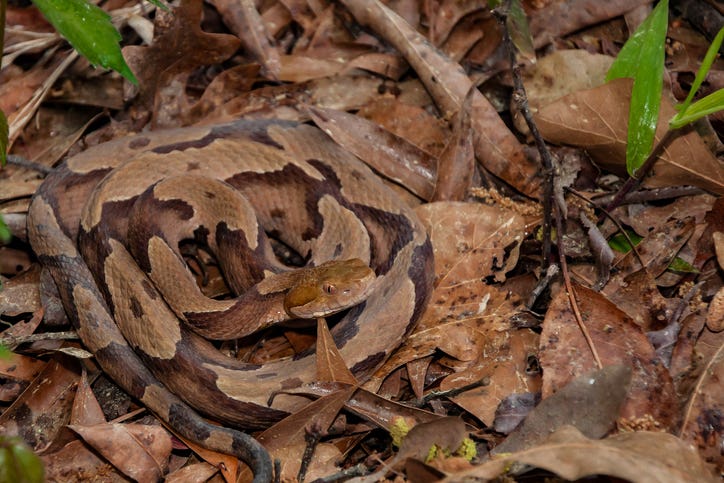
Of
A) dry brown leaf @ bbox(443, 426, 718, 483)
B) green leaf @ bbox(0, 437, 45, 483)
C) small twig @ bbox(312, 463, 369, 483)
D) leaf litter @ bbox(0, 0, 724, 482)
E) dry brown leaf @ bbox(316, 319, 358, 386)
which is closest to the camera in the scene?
green leaf @ bbox(0, 437, 45, 483)

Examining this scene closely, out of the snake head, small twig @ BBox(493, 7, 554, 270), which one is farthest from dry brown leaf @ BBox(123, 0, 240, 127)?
small twig @ BBox(493, 7, 554, 270)

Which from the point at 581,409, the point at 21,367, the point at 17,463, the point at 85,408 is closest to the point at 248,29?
the point at 21,367

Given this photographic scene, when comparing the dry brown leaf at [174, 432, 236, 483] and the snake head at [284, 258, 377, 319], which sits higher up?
the snake head at [284, 258, 377, 319]

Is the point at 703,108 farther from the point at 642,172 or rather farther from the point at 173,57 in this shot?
the point at 173,57

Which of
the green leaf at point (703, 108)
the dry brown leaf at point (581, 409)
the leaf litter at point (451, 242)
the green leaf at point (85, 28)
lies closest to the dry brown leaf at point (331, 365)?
the leaf litter at point (451, 242)

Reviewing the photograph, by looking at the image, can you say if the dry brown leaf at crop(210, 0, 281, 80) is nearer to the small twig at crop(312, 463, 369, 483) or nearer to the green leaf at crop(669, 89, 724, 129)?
the green leaf at crop(669, 89, 724, 129)

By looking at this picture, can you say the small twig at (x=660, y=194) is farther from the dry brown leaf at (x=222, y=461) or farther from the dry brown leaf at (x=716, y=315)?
the dry brown leaf at (x=222, y=461)

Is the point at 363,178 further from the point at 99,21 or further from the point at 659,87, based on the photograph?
the point at 99,21
